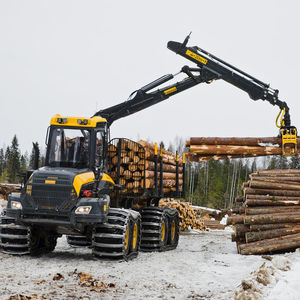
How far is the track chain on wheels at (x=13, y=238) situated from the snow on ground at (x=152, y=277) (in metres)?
0.23

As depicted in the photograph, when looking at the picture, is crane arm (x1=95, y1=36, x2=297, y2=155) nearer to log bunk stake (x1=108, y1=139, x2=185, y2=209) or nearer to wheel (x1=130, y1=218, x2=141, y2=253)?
log bunk stake (x1=108, y1=139, x2=185, y2=209)

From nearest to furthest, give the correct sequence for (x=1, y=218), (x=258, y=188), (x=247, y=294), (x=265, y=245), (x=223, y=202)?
(x=247, y=294), (x=1, y=218), (x=265, y=245), (x=258, y=188), (x=223, y=202)

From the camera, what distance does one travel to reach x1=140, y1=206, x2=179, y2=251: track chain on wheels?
41.0ft

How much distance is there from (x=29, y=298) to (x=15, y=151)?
77.2 meters

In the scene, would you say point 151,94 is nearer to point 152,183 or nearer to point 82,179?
point 152,183

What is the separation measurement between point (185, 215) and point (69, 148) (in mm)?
13564

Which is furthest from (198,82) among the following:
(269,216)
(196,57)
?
(269,216)

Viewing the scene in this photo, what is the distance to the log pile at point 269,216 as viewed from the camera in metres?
11.7

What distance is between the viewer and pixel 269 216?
12.0m

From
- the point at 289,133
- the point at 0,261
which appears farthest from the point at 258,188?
the point at 0,261

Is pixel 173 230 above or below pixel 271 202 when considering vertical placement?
below

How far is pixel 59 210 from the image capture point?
9273 mm

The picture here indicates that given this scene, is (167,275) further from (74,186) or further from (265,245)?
(265,245)

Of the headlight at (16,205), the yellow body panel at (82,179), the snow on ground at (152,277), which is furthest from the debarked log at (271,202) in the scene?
the headlight at (16,205)
